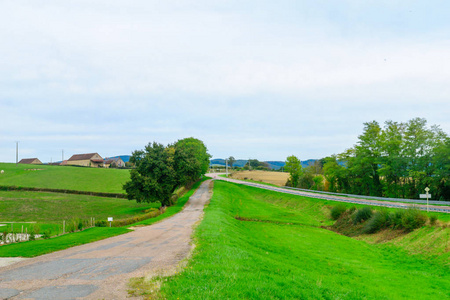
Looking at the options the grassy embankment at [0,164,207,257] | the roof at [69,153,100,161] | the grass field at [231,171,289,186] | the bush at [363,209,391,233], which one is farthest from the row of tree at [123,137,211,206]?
the roof at [69,153,100,161]

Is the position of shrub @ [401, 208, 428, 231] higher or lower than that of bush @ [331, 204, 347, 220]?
higher

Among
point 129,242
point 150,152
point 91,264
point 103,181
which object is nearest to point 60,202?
point 150,152

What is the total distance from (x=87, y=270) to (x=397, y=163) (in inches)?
2278

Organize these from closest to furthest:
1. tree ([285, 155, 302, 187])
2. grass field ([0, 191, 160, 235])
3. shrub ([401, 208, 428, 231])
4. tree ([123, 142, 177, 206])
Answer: shrub ([401, 208, 428, 231]) < grass field ([0, 191, 160, 235]) < tree ([123, 142, 177, 206]) < tree ([285, 155, 302, 187])

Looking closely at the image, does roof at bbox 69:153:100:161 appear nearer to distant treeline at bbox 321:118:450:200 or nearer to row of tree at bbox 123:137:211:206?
row of tree at bbox 123:137:211:206

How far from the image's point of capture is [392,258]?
25453 mm

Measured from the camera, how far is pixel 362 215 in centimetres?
4094

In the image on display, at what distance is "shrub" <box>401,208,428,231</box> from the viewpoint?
30375 mm

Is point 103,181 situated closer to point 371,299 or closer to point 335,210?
point 335,210

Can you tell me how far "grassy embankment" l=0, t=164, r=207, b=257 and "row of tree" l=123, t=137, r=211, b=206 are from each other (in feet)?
11.3

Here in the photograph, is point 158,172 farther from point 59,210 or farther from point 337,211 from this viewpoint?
point 337,211

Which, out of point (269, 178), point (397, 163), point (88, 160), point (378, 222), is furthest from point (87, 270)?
point (88, 160)

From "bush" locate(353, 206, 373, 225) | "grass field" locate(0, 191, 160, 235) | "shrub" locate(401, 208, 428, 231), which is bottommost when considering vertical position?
"grass field" locate(0, 191, 160, 235)

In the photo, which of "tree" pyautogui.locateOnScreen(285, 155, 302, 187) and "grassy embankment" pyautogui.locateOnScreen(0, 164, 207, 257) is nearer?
"grassy embankment" pyautogui.locateOnScreen(0, 164, 207, 257)
